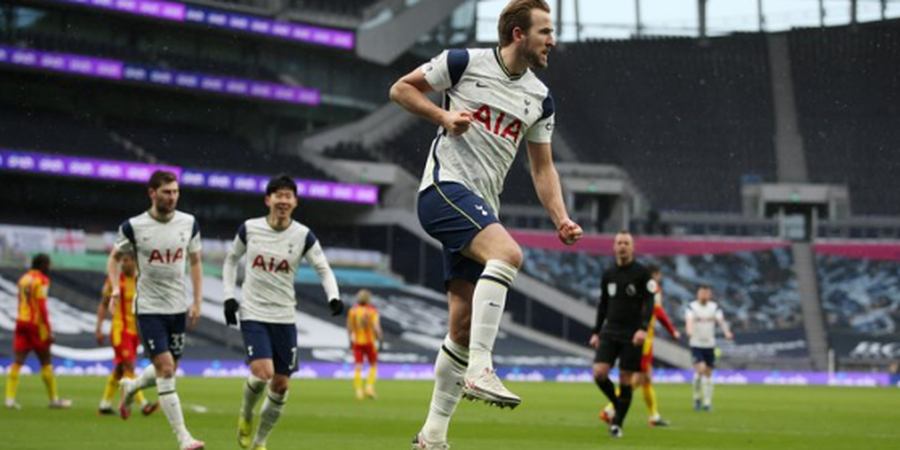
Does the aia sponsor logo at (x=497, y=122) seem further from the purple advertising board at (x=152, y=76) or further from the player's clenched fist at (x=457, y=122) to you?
the purple advertising board at (x=152, y=76)

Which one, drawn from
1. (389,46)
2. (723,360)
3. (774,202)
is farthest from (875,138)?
(389,46)

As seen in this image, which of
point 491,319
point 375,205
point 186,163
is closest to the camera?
point 491,319

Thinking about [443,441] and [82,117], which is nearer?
[443,441]

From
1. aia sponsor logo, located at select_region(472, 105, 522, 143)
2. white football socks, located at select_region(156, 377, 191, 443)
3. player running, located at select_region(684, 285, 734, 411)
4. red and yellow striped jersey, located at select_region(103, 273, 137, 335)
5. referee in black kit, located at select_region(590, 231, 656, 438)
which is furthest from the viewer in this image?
player running, located at select_region(684, 285, 734, 411)

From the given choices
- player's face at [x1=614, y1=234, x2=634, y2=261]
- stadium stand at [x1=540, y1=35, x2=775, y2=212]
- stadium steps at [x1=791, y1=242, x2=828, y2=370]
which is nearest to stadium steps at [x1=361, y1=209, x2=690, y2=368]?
stadium steps at [x1=791, y1=242, x2=828, y2=370]

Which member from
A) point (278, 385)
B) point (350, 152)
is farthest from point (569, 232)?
point (350, 152)

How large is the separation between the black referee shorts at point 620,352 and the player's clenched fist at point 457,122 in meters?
10.3

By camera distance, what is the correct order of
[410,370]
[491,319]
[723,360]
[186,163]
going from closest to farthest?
[491,319] → [410,370] → [723,360] → [186,163]

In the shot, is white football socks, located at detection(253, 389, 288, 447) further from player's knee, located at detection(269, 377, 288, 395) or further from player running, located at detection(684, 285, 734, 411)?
player running, located at detection(684, 285, 734, 411)

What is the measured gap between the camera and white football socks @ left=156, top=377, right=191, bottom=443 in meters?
12.5

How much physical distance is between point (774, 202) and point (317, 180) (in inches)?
824

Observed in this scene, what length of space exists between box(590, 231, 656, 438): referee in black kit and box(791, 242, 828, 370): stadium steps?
35.6 m

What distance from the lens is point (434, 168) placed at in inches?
341

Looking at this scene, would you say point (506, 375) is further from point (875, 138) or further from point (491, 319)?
point (491, 319)
